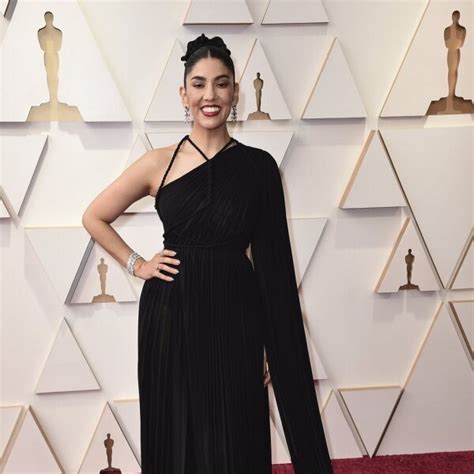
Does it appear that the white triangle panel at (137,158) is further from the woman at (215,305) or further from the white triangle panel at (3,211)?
the woman at (215,305)

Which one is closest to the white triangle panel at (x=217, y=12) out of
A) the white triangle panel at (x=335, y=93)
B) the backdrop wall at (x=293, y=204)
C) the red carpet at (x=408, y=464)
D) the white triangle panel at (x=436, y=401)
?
the backdrop wall at (x=293, y=204)

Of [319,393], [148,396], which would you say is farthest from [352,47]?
[148,396]

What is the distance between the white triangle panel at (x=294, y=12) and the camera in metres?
2.34

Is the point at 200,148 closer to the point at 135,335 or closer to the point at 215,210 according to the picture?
the point at 215,210

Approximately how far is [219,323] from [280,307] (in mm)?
164

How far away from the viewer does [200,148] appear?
1.61m

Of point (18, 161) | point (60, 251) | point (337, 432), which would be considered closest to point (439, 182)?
point (337, 432)

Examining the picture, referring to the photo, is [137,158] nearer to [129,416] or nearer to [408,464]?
[129,416]

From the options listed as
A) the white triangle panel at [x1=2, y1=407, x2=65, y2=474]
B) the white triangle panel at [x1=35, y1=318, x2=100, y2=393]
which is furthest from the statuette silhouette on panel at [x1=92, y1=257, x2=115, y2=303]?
the white triangle panel at [x1=2, y1=407, x2=65, y2=474]

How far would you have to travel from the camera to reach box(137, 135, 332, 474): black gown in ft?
5.04

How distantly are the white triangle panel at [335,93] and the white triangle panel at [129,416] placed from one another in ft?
3.86

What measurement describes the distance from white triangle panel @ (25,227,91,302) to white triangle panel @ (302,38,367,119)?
890 mm

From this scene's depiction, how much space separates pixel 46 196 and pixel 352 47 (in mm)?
1171

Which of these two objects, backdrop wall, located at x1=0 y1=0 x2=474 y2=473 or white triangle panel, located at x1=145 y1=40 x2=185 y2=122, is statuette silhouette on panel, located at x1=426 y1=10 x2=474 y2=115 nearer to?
backdrop wall, located at x1=0 y1=0 x2=474 y2=473
